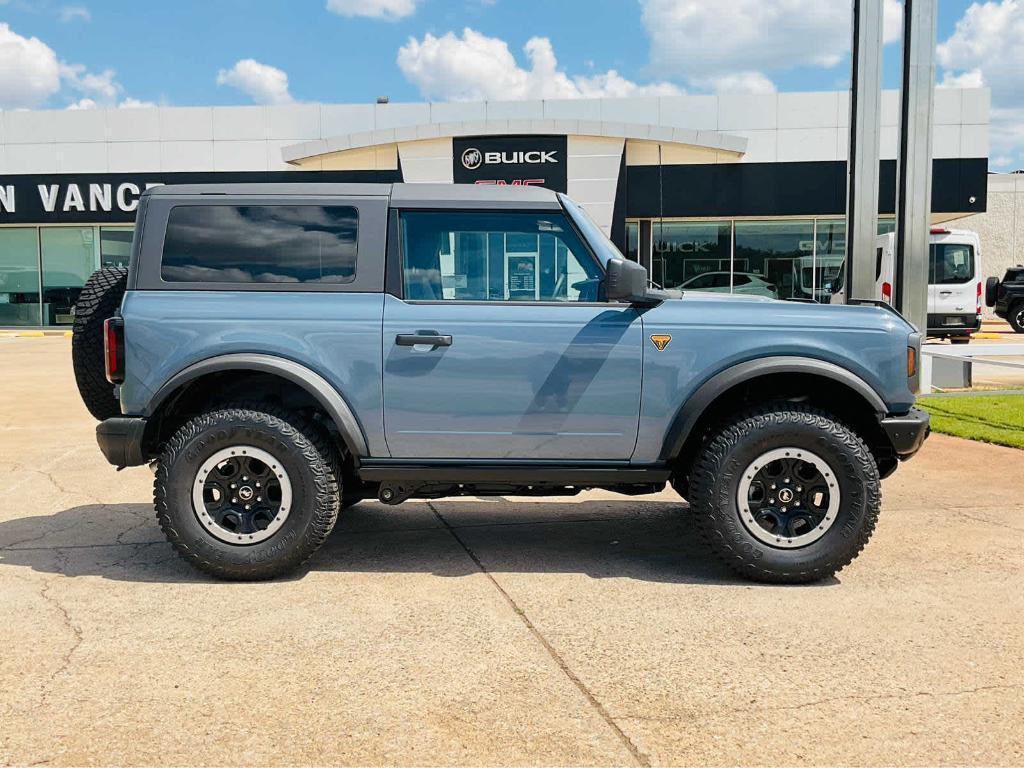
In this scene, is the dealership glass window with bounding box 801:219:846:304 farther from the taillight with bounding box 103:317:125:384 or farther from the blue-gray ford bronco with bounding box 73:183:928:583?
the taillight with bounding box 103:317:125:384

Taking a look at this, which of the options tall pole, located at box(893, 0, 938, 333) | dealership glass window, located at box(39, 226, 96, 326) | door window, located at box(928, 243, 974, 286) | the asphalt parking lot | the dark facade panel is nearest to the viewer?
the asphalt parking lot

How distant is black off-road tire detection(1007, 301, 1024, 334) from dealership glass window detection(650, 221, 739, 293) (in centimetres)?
722

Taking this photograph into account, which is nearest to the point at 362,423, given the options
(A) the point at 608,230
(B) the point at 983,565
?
(B) the point at 983,565

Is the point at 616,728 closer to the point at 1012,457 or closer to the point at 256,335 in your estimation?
the point at 256,335

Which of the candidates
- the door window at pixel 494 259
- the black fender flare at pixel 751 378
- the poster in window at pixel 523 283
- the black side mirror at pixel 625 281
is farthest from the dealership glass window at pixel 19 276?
the black fender flare at pixel 751 378

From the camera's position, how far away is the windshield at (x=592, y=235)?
477 cm

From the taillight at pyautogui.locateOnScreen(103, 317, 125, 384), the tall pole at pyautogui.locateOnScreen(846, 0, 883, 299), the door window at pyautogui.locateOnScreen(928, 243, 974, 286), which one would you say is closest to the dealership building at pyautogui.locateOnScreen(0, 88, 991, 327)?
the door window at pyautogui.locateOnScreen(928, 243, 974, 286)

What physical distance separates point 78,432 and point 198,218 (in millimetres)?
5735

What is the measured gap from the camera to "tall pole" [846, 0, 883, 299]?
10.5 metres

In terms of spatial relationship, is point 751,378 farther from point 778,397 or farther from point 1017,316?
point 1017,316

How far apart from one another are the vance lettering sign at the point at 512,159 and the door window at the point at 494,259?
20473 millimetres

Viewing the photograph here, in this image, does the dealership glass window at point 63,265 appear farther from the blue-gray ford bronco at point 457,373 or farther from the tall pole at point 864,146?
the blue-gray ford bronco at point 457,373

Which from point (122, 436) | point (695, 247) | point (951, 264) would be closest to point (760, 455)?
point (122, 436)

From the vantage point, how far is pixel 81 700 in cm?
329
